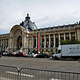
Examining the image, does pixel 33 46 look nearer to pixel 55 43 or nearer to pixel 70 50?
pixel 55 43

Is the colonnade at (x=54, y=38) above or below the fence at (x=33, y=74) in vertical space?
above

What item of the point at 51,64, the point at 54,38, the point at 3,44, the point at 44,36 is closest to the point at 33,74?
the point at 51,64

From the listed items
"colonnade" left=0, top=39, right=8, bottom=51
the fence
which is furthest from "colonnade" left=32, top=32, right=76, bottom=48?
the fence

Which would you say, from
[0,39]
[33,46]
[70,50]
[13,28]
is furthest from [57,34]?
[0,39]

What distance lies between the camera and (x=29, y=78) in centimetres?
554

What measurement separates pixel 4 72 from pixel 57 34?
4949cm

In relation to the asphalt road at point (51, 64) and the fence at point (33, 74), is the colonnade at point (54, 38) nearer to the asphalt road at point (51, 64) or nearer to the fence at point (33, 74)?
the asphalt road at point (51, 64)

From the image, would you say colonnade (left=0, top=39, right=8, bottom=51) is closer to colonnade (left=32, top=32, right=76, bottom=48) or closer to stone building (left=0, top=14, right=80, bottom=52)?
stone building (left=0, top=14, right=80, bottom=52)

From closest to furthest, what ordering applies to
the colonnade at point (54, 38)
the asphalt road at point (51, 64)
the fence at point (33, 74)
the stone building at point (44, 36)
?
the fence at point (33, 74)
the asphalt road at point (51, 64)
the stone building at point (44, 36)
the colonnade at point (54, 38)

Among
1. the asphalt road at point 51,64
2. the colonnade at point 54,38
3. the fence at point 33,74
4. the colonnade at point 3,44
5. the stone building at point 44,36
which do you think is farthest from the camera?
the colonnade at point 3,44

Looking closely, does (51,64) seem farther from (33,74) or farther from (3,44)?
(3,44)

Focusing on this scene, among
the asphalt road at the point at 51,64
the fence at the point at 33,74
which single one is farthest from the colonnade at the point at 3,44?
the fence at the point at 33,74

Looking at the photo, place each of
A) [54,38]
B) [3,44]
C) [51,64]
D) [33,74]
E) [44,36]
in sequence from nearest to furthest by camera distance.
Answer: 1. [33,74]
2. [51,64]
3. [54,38]
4. [44,36]
5. [3,44]

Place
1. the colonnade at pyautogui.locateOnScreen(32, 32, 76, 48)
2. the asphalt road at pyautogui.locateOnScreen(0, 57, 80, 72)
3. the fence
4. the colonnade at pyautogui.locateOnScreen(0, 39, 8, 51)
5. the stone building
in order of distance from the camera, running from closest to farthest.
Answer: the fence < the asphalt road at pyautogui.locateOnScreen(0, 57, 80, 72) < the stone building < the colonnade at pyautogui.locateOnScreen(32, 32, 76, 48) < the colonnade at pyautogui.locateOnScreen(0, 39, 8, 51)
